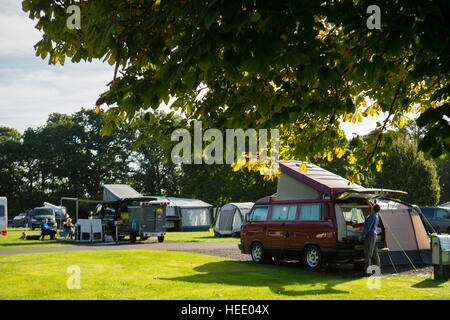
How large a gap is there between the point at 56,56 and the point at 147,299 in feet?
13.7

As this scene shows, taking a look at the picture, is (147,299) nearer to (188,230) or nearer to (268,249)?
(268,249)

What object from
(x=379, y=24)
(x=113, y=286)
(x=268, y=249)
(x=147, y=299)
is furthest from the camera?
(x=268, y=249)

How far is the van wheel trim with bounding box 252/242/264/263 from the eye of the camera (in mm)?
14220

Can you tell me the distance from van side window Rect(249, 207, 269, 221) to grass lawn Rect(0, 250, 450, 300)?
1.45 m

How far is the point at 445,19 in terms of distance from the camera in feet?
14.0

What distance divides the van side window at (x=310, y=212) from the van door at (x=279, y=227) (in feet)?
1.02

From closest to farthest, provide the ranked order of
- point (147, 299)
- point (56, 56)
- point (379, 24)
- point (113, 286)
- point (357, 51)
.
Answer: point (379, 24) → point (357, 51) → point (56, 56) → point (147, 299) → point (113, 286)

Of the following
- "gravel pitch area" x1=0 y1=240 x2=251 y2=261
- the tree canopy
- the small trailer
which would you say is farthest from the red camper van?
the small trailer

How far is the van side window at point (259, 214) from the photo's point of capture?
14.5 metres

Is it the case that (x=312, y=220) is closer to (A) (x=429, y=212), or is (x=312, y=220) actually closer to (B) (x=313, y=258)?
(B) (x=313, y=258)

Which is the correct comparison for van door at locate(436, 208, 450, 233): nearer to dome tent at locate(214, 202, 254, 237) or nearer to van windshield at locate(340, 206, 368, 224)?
dome tent at locate(214, 202, 254, 237)

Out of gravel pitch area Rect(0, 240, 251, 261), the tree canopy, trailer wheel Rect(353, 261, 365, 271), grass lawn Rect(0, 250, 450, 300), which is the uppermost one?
the tree canopy

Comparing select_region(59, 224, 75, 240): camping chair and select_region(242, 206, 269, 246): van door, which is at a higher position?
select_region(242, 206, 269, 246): van door

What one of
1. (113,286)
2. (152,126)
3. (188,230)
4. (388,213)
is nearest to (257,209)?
(388,213)
